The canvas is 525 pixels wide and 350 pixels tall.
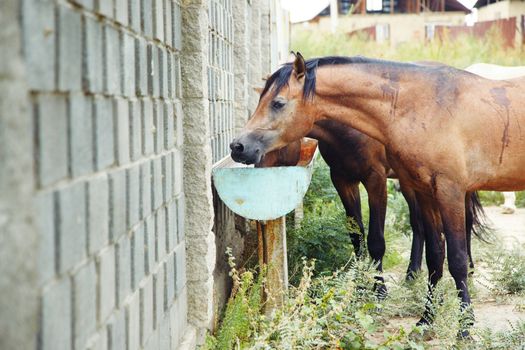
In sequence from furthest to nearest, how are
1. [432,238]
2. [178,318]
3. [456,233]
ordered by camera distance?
[432,238], [456,233], [178,318]

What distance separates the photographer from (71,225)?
200 cm

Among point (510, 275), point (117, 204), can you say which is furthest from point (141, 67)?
point (510, 275)

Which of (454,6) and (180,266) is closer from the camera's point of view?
(180,266)

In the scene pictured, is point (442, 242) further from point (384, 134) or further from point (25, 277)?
point (25, 277)

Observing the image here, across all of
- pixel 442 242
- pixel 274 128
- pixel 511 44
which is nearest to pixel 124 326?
pixel 274 128

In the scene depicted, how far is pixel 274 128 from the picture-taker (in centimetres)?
510

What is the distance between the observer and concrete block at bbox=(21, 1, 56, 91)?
5.46 feet

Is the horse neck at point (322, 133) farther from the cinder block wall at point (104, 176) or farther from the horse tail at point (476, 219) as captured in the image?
the cinder block wall at point (104, 176)

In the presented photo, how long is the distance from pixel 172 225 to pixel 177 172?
0.28 meters

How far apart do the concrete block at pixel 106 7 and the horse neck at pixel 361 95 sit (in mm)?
2772

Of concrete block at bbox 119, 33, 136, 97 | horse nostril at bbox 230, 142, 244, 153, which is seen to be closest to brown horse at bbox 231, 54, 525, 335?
horse nostril at bbox 230, 142, 244, 153

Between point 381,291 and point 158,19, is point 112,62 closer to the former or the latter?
point 158,19

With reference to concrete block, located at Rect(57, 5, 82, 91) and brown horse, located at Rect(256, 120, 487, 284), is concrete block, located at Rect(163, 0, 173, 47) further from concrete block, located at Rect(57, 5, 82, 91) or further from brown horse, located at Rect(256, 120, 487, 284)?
brown horse, located at Rect(256, 120, 487, 284)

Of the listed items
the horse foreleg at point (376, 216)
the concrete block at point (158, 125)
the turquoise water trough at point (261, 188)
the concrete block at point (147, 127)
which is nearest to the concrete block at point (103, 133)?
the concrete block at point (147, 127)
